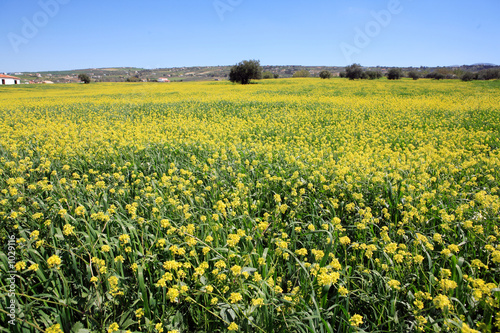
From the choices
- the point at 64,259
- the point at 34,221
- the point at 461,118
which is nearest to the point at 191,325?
the point at 64,259

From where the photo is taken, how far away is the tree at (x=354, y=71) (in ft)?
217

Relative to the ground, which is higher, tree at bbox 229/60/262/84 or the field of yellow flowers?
tree at bbox 229/60/262/84

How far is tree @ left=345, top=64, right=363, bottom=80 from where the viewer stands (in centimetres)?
6600

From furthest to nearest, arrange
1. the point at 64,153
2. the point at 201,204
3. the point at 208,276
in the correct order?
1. the point at 64,153
2. the point at 201,204
3. the point at 208,276

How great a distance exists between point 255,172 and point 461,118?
46.5ft

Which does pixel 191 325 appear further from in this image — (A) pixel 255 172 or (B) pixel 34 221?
(A) pixel 255 172

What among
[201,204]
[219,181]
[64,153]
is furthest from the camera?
[64,153]

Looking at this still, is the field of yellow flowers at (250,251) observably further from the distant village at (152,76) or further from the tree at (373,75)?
the tree at (373,75)

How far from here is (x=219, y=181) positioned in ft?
16.6
